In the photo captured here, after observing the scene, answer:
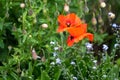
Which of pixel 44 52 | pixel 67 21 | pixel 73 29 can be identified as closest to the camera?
pixel 73 29

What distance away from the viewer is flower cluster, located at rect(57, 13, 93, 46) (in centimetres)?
276

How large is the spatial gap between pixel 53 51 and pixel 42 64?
0.14m

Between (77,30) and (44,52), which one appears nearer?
(77,30)

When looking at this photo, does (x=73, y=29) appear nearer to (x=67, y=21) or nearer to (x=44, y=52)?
(x=67, y=21)

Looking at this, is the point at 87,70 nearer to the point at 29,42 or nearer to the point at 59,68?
the point at 59,68

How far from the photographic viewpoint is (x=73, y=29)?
2766 mm

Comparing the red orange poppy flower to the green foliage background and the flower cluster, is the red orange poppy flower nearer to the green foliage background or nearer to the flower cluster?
the flower cluster

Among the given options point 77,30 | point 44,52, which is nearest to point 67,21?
point 77,30

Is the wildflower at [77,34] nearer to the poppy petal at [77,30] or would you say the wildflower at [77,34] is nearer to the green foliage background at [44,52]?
the poppy petal at [77,30]

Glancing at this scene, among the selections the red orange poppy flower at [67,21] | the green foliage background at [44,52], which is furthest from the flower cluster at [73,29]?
the green foliage background at [44,52]

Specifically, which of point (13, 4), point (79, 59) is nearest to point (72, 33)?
point (79, 59)

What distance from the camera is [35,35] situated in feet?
9.99

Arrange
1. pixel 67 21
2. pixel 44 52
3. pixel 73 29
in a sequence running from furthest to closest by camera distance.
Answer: pixel 44 52, pixel 67 21, pixel 73 29

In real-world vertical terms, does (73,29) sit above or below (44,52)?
above
